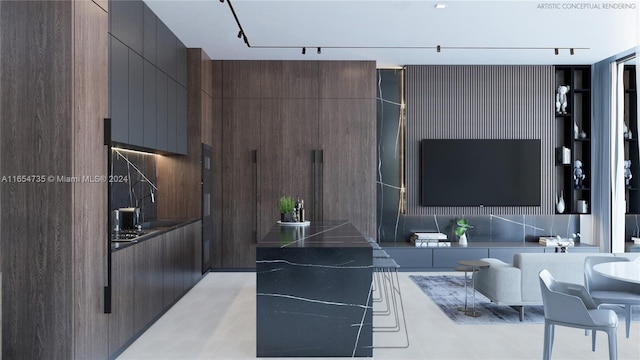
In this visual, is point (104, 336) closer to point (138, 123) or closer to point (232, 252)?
point (138, 123)

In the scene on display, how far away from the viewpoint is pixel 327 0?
4.51 meters

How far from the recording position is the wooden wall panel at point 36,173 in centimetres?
289

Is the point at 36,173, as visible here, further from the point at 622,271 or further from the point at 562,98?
the point at 562,98

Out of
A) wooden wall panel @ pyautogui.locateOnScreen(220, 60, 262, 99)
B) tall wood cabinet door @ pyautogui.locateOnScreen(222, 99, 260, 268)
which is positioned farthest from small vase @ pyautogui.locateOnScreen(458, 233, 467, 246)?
wooden wall panel @ pyautogui.locateOnScreen(220, 60, 262, 99)

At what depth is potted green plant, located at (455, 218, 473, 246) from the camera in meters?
6.82

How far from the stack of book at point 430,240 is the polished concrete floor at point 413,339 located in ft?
5.88

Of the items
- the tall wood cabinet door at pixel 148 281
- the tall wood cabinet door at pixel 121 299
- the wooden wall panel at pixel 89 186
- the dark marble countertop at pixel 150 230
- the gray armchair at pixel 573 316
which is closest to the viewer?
the gray armchair at pixel 573 316

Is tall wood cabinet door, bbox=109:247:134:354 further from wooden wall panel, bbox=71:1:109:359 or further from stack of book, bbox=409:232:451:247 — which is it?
stack of book, bbox=409:232:451:247

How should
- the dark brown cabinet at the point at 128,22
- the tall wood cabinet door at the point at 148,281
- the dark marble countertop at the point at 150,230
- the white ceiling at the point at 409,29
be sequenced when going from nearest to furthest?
the dark marble countertop at the point at 150,230
the dark brown cabinet at the point at 128,22
the tall wood cabinet door at the point at 148,281
the white ceiling at the point at 409,29

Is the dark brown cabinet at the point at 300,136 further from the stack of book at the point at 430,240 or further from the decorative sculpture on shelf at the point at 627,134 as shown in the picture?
the decorative sculpture on shelf at the point at 627,134

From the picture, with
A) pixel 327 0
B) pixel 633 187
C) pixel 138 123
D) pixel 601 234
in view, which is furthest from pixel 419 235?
pixel 138 123

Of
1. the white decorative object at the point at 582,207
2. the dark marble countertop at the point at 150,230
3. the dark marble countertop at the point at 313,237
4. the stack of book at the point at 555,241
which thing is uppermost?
the white decorative object at the point at 582,207

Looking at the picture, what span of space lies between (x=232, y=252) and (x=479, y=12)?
14.2ft

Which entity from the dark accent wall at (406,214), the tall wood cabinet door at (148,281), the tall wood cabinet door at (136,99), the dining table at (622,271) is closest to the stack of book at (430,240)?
the dark accent wall at (406,214)
